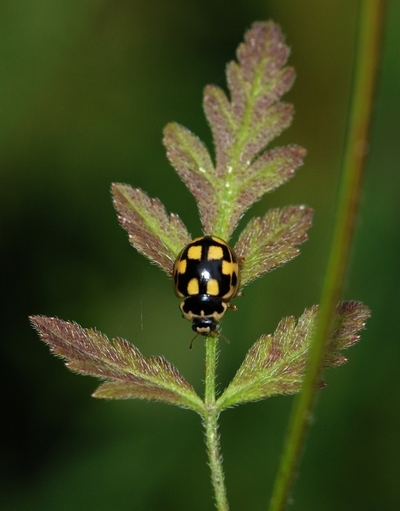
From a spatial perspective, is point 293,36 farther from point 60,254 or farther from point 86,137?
point 60,254

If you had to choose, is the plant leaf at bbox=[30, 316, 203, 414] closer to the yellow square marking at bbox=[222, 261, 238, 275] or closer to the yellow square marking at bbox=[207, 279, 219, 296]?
the yellow square marking at bbox=[222, 261, 238, 275]

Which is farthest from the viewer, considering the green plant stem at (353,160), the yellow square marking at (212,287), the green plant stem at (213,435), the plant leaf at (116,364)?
the yellow square marking at (212,287)

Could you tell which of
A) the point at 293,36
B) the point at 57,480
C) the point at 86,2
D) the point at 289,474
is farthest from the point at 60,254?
the point at 289,474

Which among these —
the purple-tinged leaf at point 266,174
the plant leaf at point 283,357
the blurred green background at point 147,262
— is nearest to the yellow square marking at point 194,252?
the purple-tinged leaf at point 266,174

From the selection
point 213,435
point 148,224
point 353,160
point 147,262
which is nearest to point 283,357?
point 213,435

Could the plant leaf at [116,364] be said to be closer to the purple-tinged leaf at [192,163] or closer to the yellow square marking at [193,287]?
the purple-tinged leaf at [192,163]

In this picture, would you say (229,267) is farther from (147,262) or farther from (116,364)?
(147,262)

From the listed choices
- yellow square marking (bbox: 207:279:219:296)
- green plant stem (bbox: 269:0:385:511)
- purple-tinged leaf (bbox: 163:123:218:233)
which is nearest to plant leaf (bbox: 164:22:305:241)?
purple-tinged leaf (bbox: 163:123:218:233)
